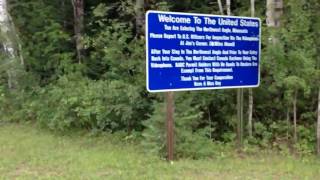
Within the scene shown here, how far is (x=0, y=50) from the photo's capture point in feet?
56.0

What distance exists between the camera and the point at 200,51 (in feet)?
29.8

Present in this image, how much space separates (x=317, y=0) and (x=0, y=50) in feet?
33.7

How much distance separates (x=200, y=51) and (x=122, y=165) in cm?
224

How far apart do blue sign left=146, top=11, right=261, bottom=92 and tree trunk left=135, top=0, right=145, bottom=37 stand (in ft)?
15.0

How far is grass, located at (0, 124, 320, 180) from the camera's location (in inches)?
317

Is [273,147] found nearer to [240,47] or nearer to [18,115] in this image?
[240,47]

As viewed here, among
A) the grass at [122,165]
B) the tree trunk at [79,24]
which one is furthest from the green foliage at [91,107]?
the tree trunk at [79,24]

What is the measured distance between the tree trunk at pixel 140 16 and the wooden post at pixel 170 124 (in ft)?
17.2

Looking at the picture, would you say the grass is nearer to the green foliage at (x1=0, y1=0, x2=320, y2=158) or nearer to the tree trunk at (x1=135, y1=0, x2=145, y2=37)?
the green foliage at (x1=0, y1=0, x2=320, y2=158)

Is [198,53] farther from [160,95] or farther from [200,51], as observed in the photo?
[160,95]

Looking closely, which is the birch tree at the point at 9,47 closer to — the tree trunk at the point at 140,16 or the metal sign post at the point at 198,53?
the tree trunk at the point at 140,16

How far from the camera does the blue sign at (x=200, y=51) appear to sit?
27.8ft

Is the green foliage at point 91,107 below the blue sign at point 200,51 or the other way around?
below

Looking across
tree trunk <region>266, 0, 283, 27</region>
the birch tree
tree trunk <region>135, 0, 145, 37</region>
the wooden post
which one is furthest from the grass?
the birch tree
